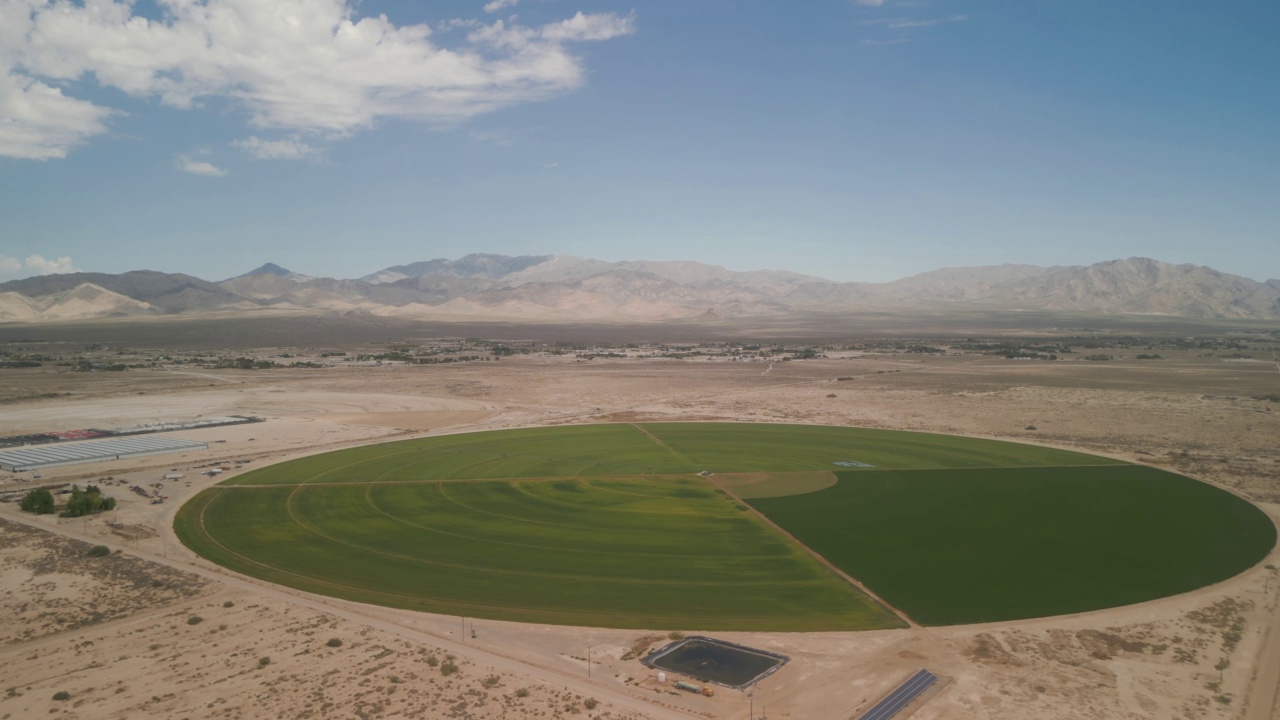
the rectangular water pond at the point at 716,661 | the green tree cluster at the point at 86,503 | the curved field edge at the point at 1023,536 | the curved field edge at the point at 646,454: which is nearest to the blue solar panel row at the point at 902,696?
the rectangular water pond at the point at 716,661

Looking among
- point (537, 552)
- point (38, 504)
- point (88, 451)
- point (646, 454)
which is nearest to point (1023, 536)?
point (537, 552)

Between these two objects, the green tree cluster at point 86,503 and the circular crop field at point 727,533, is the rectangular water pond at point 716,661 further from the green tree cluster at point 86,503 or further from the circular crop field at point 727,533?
the green tree cluster at point 86,503

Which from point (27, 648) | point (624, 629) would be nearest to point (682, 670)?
point (624, 629)

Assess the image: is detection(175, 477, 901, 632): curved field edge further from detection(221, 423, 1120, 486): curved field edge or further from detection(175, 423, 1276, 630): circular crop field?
detection(221, 423, 1120, 486): curved field edge

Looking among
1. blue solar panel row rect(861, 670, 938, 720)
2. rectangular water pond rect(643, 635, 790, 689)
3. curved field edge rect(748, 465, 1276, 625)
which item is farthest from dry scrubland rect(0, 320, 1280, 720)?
curved field edge rect(748, 465, 1276, 625)

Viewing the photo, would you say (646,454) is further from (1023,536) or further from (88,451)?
(88,451)

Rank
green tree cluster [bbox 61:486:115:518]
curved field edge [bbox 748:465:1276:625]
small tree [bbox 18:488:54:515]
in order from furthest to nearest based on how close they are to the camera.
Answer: small tree [bbox 18:488:54:515] < green tree cluster [bbox 61:486:115:518] < curved field edge [bbox 748:465:1276:625]
